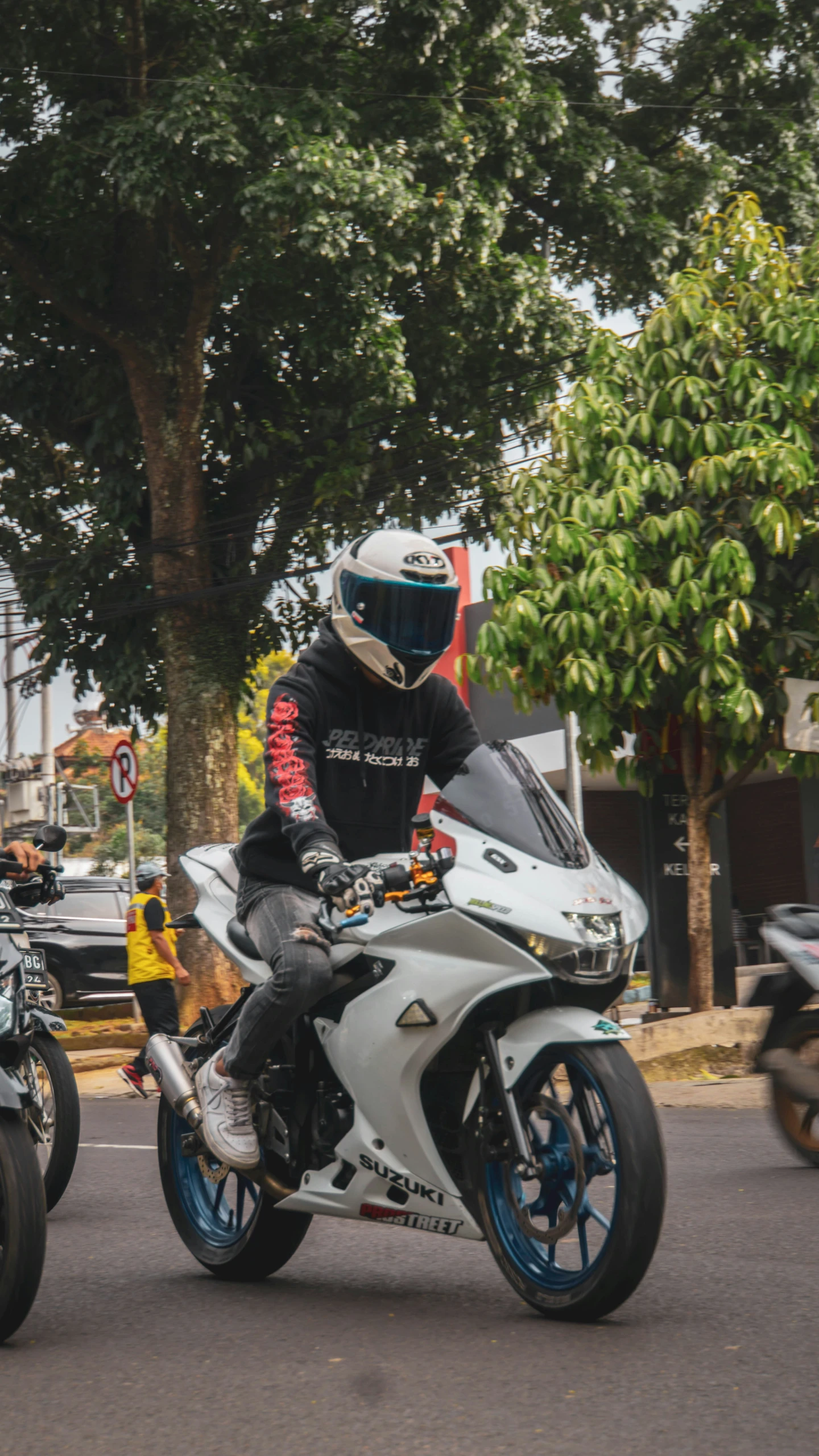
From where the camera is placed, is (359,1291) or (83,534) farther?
(83,534)

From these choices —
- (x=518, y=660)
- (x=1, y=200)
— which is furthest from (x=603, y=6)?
(x=518, y=660)

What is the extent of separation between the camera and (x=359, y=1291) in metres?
4.66

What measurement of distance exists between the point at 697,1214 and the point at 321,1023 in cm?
199

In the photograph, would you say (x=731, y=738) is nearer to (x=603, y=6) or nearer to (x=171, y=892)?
(x=171, y=892)

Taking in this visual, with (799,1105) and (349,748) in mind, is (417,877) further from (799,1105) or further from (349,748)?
(799,1105)

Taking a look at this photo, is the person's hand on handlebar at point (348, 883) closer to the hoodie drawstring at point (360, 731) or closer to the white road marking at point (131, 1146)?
the hoodie drawstring at point (360, 731)

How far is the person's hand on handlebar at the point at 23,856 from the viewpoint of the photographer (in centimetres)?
625

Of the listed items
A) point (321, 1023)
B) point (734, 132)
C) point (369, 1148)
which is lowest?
point (369, 1148)

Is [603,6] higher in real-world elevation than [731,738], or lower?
higher

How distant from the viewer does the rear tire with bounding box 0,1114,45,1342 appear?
3963 mm

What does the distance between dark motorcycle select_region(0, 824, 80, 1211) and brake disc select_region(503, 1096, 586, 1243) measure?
8.58 feet

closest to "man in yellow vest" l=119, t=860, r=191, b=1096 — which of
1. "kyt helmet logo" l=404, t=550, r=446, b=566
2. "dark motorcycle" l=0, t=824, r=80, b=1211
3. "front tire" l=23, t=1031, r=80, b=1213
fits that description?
"dark motorcycle" l=0, t=824, r=80, b=1211

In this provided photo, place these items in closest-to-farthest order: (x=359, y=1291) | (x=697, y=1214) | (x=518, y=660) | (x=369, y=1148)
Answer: (x=369, y=1148), (x=359, y=1291), (x=697, y=1214), (x=518, y=660)

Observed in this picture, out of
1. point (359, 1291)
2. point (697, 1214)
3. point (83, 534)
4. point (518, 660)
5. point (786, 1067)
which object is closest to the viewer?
point (359, 1291)
